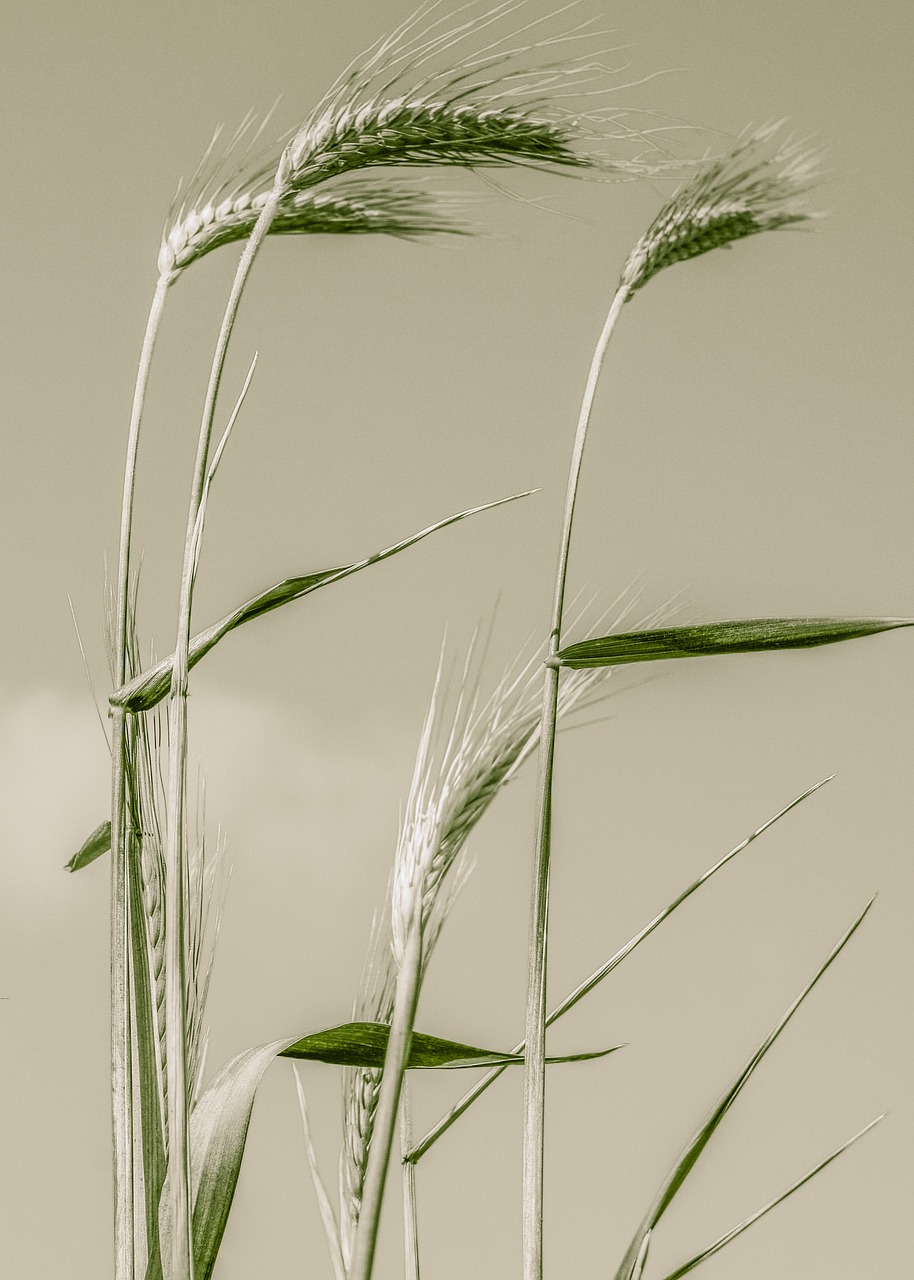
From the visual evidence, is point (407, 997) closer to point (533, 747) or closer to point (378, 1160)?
point (378, 1160)

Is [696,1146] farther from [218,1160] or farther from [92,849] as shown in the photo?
[92,849]

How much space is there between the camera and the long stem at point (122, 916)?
537 millimetres

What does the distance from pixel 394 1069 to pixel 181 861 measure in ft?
0.64

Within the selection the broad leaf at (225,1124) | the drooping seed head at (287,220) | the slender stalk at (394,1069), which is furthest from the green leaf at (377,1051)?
the drooping seed head at (287,220)

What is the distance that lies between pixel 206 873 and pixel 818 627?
326 mm

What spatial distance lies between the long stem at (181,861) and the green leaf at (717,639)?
17cm

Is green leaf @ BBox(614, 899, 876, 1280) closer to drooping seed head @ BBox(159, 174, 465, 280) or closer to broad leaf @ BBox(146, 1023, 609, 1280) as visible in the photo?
broad leaf @ BBox(146, 1023, 609, 1280)

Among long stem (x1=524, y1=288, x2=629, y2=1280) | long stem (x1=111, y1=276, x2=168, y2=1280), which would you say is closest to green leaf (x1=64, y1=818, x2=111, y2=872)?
long stem (x1=111, y1=276, x2=168, y2=1280)

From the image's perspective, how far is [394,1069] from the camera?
1.15ft

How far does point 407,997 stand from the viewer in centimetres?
35

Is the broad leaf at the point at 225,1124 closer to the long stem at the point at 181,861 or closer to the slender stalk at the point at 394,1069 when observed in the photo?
the long stem at the point at 181,861

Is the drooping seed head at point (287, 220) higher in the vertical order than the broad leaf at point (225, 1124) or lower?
higher

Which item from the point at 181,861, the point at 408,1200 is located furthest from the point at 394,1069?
the point at 408,1200

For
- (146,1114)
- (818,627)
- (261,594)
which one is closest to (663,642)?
(818,627)
